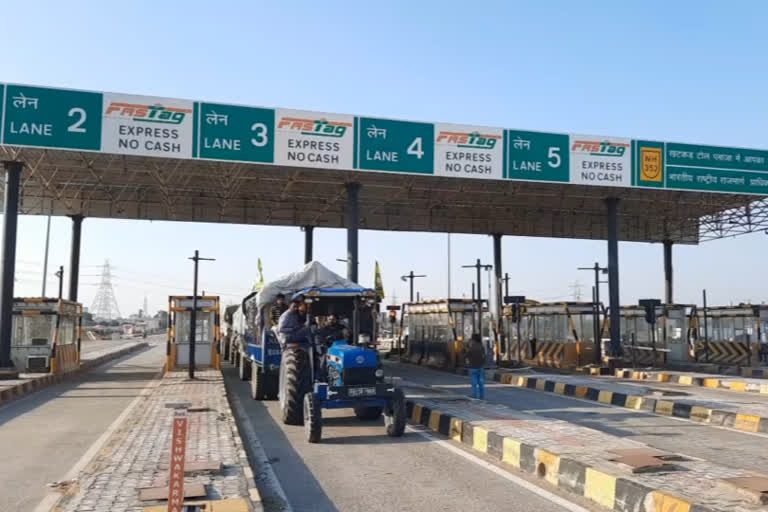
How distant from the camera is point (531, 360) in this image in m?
30.4

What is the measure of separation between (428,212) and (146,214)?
11.6m

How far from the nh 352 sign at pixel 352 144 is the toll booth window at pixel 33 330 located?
6.38 meters

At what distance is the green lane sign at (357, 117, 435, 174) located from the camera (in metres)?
19.6

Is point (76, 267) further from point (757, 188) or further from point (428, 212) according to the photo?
point (757, 188)

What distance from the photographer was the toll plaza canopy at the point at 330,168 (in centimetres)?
1779

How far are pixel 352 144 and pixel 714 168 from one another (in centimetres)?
1195

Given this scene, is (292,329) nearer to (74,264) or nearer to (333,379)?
(333,379)

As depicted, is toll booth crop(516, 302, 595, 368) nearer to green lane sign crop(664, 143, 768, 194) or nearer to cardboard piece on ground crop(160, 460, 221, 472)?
green lane sign crop(664, 143, 768, 194)

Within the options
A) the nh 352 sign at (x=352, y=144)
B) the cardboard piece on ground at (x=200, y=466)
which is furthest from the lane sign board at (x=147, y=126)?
the cardboard piece on ground at (x=200, y=466)

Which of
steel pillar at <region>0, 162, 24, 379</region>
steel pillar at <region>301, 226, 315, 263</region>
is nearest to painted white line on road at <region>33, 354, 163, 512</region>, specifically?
steel pillar at <region>0, 162, 24, 379</region>

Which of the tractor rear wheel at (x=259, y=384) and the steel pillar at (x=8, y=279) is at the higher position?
the steel pillar at (x=8, y=279)

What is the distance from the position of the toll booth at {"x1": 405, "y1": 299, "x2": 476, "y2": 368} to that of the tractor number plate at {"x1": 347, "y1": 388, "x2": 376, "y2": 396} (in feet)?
48.1

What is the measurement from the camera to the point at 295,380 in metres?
10.8

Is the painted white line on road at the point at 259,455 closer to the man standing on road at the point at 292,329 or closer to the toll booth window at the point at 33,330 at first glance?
the man standing on road at the point at 292,329
